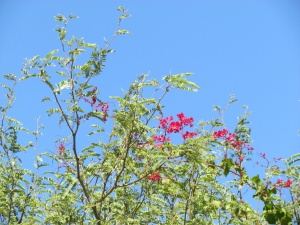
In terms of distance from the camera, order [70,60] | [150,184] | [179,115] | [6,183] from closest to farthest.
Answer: [70,60], [150,184], [6,183], [179,115]

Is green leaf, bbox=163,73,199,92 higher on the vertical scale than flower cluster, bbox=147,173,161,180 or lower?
higher

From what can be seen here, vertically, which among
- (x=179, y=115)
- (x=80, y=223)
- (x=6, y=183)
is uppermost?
(x=179, y=115)

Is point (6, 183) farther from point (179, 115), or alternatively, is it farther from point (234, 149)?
point (234, 149)

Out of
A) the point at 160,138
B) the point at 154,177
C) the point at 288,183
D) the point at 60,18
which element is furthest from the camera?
the point at 160,138

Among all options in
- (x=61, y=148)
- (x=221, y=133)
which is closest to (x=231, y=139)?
(x=221, y=133)

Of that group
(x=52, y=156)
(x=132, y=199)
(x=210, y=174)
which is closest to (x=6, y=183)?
(x=52, y=156)

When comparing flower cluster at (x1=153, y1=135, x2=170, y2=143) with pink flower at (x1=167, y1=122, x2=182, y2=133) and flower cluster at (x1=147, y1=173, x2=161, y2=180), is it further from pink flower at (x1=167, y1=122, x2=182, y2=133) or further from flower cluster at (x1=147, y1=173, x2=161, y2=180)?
flower cluster at (x1=147, y1=173, x2=161, y2=180)

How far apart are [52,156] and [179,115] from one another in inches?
84.1

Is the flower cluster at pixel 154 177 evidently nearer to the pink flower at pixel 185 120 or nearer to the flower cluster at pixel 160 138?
the flower cluster at pixel 160 138

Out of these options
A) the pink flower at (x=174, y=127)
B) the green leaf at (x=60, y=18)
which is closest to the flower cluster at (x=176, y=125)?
the pink flower at (x=174, y=127)

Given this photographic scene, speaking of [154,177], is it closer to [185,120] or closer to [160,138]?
[160,138]

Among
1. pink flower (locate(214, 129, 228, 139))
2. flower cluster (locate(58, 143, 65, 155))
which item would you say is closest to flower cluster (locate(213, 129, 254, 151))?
pink flower (locate(214, 129, 228, 139))

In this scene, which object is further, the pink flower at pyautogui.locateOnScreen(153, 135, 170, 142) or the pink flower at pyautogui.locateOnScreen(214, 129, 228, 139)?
the pink flower at pyautogui.locateOnScreen(214, 129, 228, 139)

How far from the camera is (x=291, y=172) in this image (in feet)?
18.4
